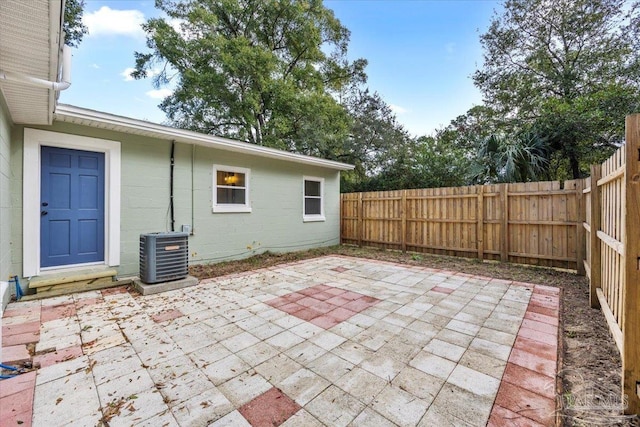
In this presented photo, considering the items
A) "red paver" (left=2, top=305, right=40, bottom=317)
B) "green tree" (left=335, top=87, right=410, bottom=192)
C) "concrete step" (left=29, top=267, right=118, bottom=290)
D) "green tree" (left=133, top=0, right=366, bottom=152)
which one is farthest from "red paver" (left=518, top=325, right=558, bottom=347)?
"green tree" (left=133, top=0, right=366, bottom=152)

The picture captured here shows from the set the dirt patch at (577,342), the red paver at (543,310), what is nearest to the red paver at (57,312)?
the dirt patch at (577,342)

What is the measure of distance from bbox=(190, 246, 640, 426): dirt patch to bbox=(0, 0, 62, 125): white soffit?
123 inches

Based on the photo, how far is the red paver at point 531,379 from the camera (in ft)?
4.82

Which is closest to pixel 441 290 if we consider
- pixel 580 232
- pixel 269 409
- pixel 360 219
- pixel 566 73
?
pixel 580 232

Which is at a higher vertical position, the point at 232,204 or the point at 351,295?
the point at 232,204

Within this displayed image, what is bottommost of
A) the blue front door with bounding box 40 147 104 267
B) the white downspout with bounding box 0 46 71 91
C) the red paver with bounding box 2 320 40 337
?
the red paver with bounding box 2 320 40 337

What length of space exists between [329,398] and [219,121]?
43.0ft

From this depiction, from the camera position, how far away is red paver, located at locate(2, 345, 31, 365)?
2.05 m

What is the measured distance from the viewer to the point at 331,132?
Result: 1191 cm

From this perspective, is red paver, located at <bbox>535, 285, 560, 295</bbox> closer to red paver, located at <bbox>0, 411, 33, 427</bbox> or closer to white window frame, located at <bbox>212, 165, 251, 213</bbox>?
red paver, located at <bbox>0, 411, 33, 427</bbox>

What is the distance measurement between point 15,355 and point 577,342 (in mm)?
4732

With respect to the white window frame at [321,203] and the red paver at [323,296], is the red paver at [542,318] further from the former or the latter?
the white window frame at [321,203]

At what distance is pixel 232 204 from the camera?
5969 millimetres

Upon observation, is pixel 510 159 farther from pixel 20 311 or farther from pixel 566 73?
pixel 20 311
